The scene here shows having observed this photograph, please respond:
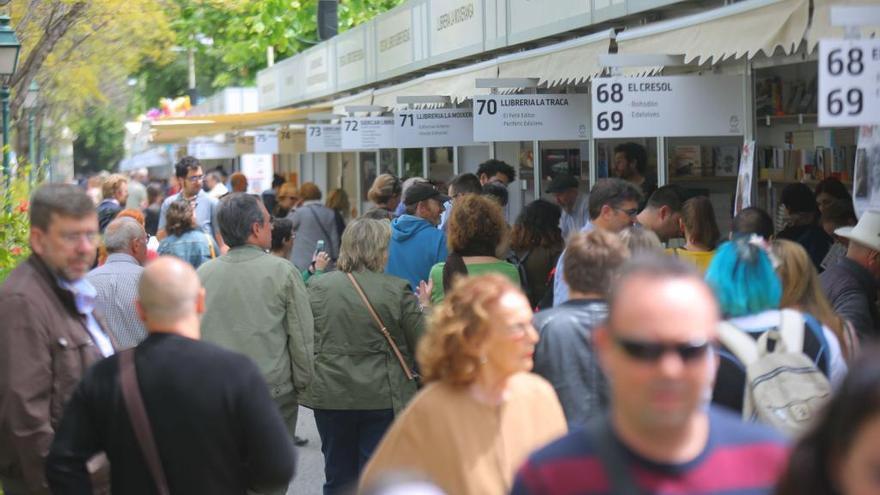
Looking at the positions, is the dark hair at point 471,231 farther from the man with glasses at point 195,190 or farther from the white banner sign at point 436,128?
the white banner sign at point 436,128

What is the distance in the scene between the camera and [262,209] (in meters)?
7.27

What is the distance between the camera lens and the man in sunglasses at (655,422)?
2.70m

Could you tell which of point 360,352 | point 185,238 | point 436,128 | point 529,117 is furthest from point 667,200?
point 436,128

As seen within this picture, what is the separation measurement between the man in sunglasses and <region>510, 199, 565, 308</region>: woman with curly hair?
5.63 metres

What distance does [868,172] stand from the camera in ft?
24.1

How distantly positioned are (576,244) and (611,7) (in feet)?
21.2

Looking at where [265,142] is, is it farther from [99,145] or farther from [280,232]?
[99,145]

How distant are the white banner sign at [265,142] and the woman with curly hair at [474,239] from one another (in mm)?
17346

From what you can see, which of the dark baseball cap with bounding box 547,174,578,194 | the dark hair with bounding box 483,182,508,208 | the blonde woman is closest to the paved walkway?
the dark hair with bounding box 483,182,508,208

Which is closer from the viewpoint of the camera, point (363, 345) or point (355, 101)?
point (363, 345)

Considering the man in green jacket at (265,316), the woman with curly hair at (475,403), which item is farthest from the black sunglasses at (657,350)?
the man in green jacket at (265,316)

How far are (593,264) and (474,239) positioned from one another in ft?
8.09

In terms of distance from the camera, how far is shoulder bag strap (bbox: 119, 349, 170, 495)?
14.3ft

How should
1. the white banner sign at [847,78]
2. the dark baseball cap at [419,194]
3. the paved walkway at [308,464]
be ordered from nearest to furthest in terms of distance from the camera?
→ the white banner sign at [847,78], the paved walkway at [308,464], the dark baseball cap at [419,194]
